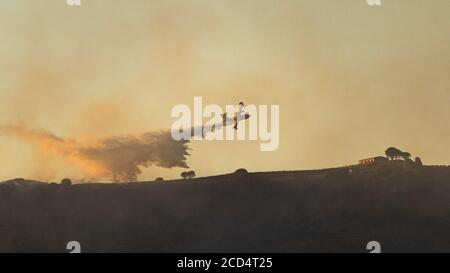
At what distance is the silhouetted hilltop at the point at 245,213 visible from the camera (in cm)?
5034

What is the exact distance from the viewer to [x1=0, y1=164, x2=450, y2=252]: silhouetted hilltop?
50.3 m

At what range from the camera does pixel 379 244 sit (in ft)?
168

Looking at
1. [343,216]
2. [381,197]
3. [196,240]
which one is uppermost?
[381,197]

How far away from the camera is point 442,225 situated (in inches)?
2068

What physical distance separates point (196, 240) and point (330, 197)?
2052 cm

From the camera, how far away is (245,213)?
61094 millimetres

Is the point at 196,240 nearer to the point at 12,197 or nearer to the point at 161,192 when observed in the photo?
the point at 161,192

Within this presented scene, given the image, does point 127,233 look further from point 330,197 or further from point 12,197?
point 330,197

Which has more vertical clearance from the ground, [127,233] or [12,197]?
[12,197]
